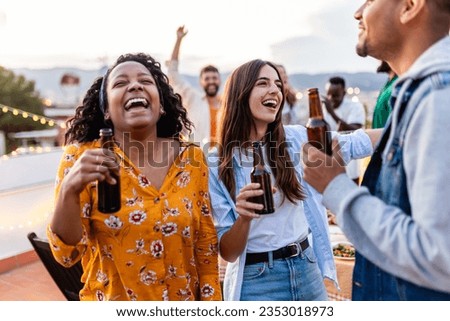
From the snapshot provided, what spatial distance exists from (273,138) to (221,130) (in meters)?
0.23

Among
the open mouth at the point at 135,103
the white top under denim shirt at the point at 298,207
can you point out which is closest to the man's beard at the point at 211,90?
the white top under denim shirt at the point at 298,207

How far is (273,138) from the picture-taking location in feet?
6.24

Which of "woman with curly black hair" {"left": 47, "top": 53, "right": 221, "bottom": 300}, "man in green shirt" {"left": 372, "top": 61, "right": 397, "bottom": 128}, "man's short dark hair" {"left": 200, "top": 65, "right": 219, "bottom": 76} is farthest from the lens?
"man's short dark hair" {"left": 200, "top": 65, "right": 219, "bottom": 76}

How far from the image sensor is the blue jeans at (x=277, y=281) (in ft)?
5.54

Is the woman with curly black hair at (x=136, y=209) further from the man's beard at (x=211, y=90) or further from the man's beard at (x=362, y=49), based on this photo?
the man's beard at (x=211, y=90)

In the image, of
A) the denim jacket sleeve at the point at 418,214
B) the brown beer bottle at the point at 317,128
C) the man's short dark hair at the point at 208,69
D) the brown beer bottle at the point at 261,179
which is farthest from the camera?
the man's short dark hair at the point at 208,69

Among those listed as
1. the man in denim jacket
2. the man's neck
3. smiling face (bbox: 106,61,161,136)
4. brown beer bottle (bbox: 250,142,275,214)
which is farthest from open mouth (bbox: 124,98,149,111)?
the man's neck

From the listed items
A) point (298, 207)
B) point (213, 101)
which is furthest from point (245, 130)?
point (213, 101)

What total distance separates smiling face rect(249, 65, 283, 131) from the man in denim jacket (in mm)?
703

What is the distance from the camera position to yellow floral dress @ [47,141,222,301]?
141 cm

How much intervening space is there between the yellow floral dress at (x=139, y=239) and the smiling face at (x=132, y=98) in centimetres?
12

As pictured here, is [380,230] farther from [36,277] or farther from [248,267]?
[36,277]

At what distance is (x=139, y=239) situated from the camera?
4.63 ft

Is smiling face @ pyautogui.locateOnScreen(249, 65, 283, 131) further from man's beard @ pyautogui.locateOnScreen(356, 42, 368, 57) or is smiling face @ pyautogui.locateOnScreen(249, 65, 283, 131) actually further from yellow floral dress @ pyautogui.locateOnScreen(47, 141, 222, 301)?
man's beard @ pyautogui.locateOnScreen(356, 42, 368, 57)
